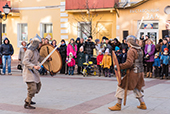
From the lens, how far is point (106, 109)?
719 cm

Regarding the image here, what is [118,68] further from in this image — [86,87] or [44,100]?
[86,87]

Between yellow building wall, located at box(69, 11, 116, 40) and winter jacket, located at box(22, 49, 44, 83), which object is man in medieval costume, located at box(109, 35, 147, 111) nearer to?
winter jacket, located at box(22, 49, 44, 83)

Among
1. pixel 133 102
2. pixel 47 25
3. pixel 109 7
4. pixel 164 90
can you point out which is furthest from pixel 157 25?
pixel 133 102

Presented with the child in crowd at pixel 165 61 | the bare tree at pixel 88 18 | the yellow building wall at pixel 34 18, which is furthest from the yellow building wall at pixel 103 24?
the child in crowd at pixel 165 61

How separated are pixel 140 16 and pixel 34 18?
890 cm

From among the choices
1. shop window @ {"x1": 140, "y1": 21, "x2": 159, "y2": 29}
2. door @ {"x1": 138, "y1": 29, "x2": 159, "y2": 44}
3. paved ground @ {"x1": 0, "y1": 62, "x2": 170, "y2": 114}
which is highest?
shop window @ {"x1": 140, "y1": 21, "x2": 159, "y2": 29}

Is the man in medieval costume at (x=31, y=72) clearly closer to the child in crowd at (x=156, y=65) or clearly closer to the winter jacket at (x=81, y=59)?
the winter jacket at (x=81, y=59)

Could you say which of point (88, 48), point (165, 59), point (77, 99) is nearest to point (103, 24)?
point (88, 48)

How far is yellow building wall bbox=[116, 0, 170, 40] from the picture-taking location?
774 inches

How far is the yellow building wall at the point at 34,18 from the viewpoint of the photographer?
23609mm

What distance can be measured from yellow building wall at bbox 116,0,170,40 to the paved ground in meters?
9.71

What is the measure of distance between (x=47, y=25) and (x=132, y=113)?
18.6 m

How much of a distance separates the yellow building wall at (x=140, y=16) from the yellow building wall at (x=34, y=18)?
17.2 feet

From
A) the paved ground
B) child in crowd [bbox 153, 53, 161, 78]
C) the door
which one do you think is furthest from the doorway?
the paved ground
